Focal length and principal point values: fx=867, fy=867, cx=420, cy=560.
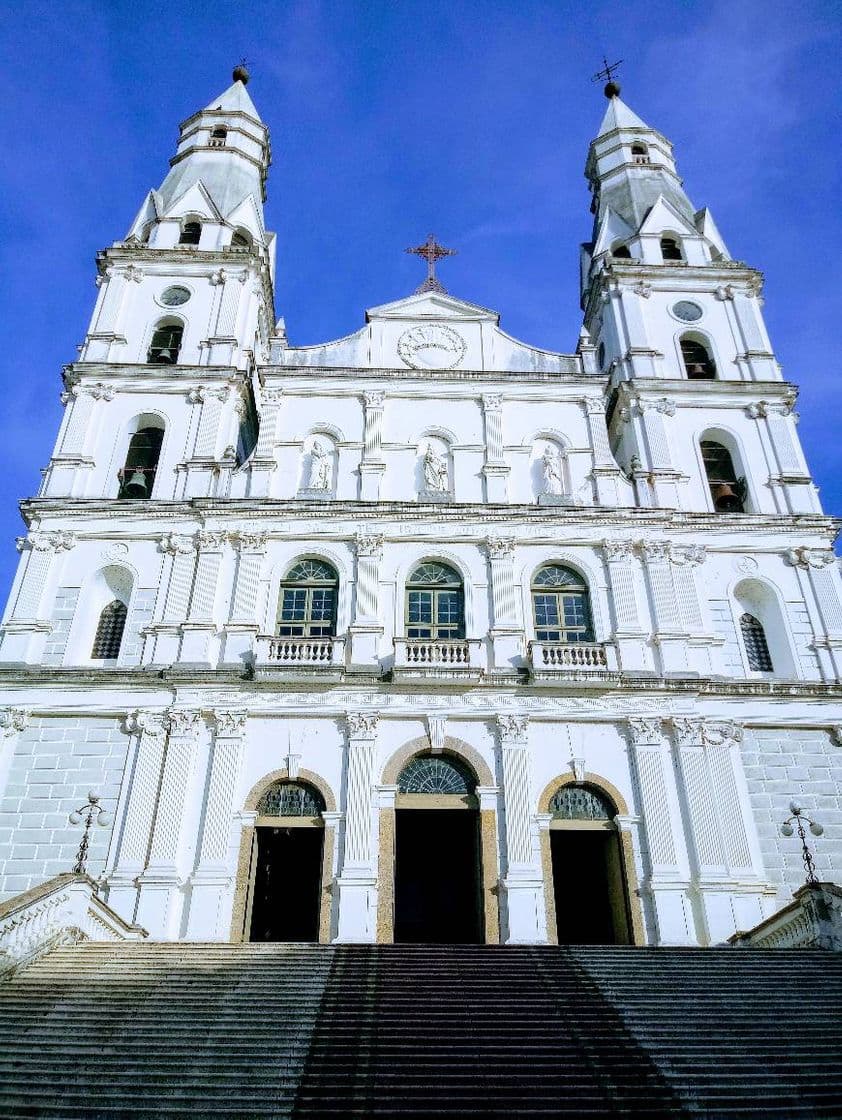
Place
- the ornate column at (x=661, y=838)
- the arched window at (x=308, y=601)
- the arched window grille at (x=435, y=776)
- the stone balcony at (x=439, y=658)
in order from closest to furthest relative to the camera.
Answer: the ornate column at (x=661, y=838)
the arched window grille at (x=435, y=776)
the stone balcony at (x=439, y=658)
the arched window at (x=308, y=601)

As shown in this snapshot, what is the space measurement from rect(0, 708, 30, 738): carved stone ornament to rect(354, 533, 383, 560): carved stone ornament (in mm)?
9039

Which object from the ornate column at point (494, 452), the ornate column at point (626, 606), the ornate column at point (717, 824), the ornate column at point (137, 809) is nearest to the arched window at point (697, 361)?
the ornate column at point (494, 452)

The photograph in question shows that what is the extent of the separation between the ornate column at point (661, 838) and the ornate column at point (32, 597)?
1493cm

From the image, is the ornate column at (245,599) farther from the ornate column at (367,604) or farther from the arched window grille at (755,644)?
the arched window grille at (755,644)

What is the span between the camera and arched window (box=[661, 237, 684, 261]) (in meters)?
32.3

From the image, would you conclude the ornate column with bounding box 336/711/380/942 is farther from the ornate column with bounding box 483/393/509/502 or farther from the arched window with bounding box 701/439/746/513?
the arched window with bounding box 701/439/746/513

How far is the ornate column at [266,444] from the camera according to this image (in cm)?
2447

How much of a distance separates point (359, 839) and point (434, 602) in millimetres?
6513

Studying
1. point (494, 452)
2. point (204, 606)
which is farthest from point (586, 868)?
point (494, 452)

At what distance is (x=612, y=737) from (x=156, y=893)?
10.8 m

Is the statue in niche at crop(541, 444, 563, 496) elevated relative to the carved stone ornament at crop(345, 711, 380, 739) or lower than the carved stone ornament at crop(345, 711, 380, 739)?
elevated

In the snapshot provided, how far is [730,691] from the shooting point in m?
21.6

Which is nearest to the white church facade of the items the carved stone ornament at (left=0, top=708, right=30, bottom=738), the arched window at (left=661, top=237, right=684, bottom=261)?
the carved stone ornament at (left=0, top=708, right=30, bottom=738)

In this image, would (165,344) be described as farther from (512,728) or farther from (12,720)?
(512,728)
